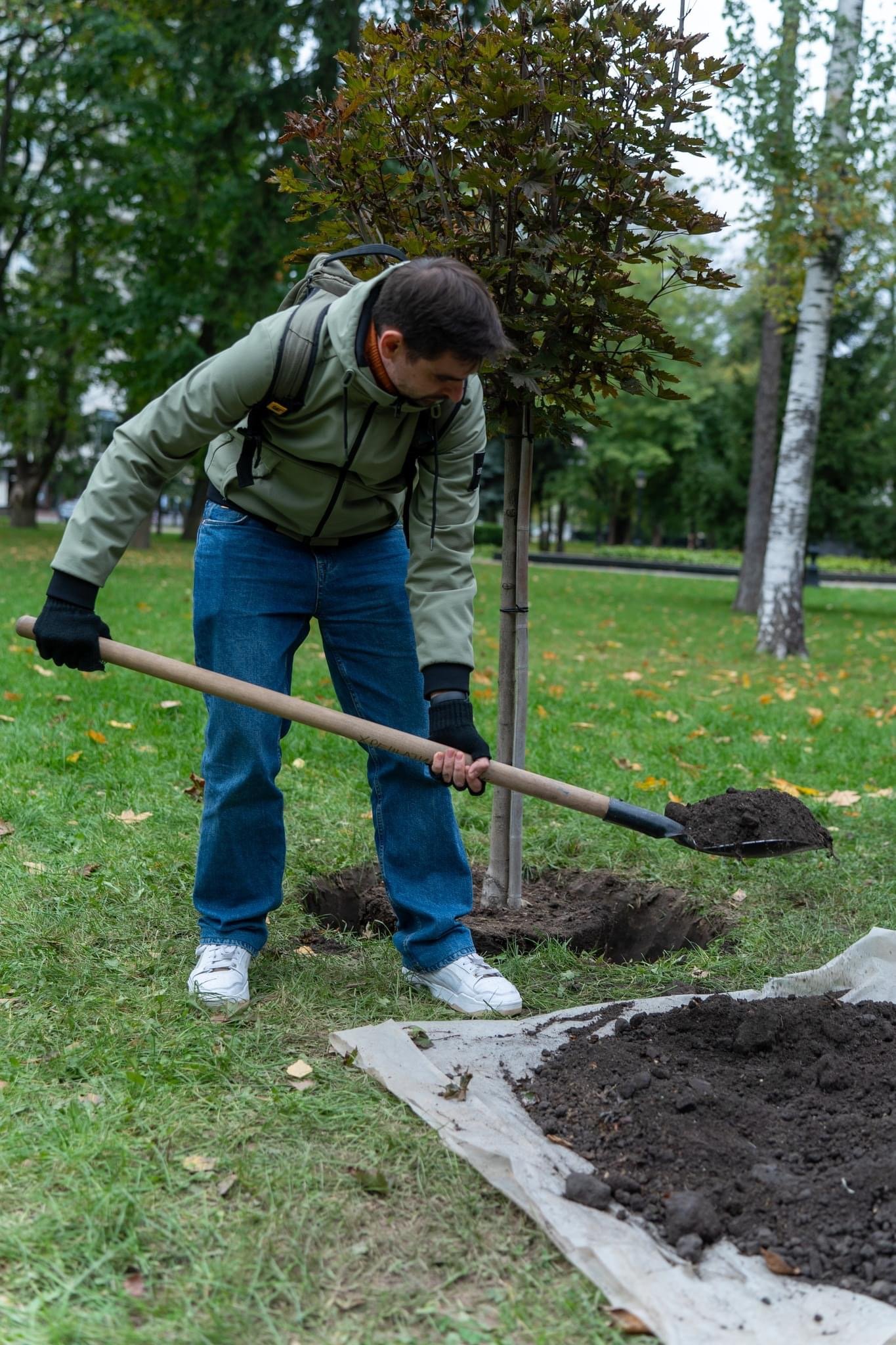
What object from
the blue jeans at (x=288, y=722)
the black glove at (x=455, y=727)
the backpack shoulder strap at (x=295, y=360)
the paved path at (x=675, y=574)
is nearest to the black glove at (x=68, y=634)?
the blue jeans at (x=288, y=722)

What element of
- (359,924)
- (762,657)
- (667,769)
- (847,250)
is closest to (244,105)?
(847,250)

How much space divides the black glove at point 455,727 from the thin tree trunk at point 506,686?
0.85 meters

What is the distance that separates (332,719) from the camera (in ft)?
9.30

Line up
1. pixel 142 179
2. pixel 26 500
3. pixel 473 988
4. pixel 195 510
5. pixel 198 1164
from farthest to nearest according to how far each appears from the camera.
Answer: pixel 26 500 → pixel 195 510 → pixel 142 179 → pixel 473 988 → pixel 198 1164

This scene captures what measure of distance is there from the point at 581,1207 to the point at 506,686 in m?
2.02

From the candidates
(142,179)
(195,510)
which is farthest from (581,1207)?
(195,510)

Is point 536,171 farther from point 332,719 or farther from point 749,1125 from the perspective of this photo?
point 749,1125

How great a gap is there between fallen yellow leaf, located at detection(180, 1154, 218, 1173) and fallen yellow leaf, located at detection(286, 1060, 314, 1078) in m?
0.38

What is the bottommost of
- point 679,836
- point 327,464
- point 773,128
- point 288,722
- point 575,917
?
point 575,917

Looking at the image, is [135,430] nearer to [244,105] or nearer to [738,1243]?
[738,1243]

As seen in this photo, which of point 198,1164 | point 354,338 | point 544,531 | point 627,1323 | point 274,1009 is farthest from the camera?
point 544,531

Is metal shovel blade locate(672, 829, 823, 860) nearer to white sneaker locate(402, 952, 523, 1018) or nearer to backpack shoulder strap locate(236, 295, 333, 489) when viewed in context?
white sneaker locate(402, 952, 523, 1018)

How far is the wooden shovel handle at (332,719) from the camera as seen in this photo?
9.40 feet

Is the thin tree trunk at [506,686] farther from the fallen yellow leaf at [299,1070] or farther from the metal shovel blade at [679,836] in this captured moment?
the fallen yellow leaf at [299,1070]
